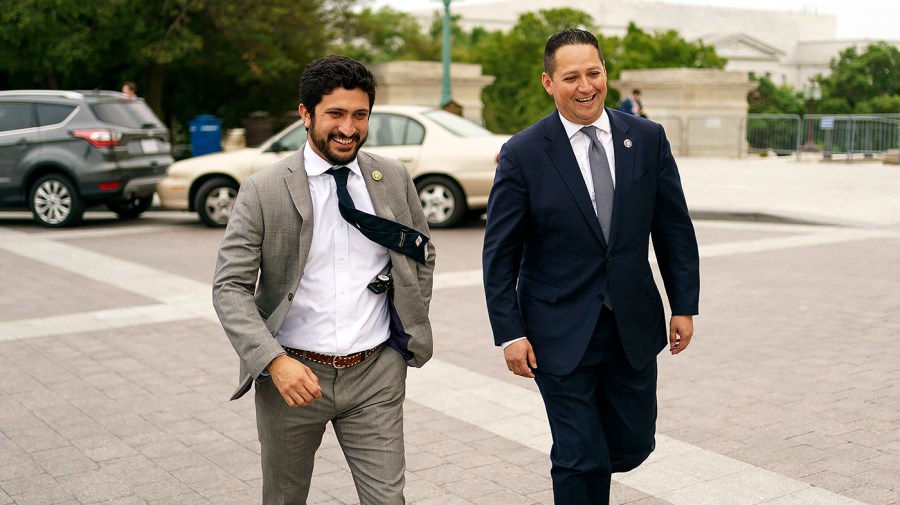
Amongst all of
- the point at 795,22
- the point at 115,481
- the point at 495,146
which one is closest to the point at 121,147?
the point at 495,146

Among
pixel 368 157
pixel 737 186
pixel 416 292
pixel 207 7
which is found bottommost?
pixel 737 186

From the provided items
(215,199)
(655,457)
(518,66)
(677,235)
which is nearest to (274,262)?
(677,235)

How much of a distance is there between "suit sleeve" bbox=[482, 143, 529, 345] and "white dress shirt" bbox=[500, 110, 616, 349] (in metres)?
0.08

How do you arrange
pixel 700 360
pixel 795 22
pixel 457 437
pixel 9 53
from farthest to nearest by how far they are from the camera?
1. pixel 795 22
2. pixel 9 53
3. pixel 700 360
4. pixel 457 437

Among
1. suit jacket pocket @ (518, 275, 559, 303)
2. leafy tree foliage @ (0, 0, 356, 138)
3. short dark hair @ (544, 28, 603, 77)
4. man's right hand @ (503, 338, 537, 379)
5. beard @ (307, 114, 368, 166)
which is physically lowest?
man's right hand @ (503, 338, 537, 379)

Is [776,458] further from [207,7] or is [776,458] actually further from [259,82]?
[259,82]

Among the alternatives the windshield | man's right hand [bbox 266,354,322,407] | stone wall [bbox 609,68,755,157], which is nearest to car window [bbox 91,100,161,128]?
the windshield

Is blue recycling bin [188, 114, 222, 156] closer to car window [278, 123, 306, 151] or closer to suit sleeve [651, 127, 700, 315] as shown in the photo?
car window [278, 123, 306, 151]

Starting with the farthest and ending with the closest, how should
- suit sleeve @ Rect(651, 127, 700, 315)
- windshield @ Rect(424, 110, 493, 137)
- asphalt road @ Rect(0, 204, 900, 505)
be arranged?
windshield @ Rect(424, 110, 493, 137)
asphalt road @ Rect(0, 204, 900, 505)
suit sleeve @ Rect(651, 127, 700, 315)

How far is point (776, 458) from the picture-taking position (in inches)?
194

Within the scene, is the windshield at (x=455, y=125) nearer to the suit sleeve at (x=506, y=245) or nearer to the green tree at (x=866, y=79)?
the suit sleeve at (x=506, y=245)

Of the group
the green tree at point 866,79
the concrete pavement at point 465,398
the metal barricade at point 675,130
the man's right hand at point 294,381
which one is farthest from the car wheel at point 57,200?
the green tree at point 866,79

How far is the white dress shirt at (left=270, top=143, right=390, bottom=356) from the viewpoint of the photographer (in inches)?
125

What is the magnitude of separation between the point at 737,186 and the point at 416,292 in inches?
669
